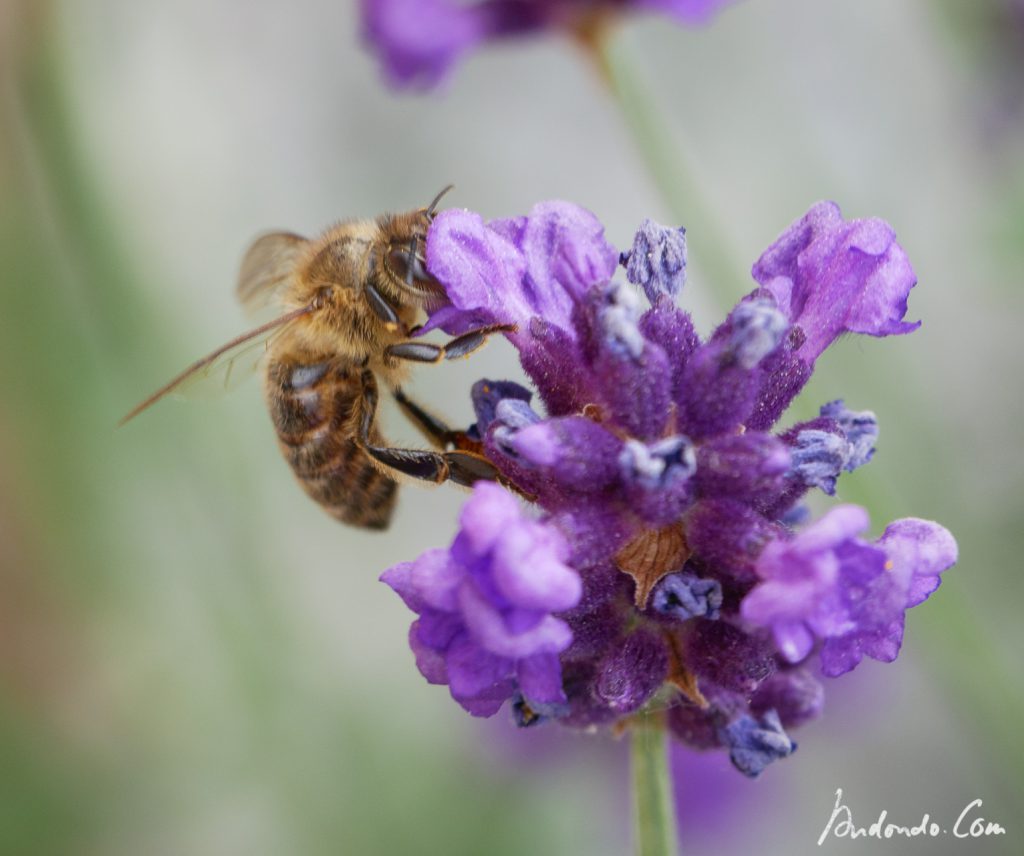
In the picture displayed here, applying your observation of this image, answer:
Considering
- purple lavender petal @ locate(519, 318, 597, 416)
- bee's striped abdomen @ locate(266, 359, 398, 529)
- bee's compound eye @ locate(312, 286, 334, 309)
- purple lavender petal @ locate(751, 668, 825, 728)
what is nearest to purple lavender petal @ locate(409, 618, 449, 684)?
purple lavender petal @ locate(519, 318, 597, 416)

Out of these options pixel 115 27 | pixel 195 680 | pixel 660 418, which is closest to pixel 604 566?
pixel 660 418

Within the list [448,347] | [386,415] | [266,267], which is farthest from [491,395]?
[386,415]

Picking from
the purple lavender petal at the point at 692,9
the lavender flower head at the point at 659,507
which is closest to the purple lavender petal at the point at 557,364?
the lavender flower head at the point at 659,507

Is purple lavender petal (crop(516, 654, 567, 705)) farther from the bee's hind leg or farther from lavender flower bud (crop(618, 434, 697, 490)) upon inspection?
the bee's hind leg

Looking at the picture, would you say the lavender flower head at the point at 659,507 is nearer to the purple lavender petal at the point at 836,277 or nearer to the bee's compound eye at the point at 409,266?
the purple lavender petal at the point at 836,277

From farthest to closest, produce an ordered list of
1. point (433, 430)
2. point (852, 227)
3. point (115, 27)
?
point (115, 27) → point (433, 430) → point (852, 227)

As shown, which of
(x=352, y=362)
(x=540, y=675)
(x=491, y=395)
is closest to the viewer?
(x=540, y=675)

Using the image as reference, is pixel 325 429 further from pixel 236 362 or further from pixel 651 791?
pixel 651 791

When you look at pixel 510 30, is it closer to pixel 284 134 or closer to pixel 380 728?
pixel 380 728
